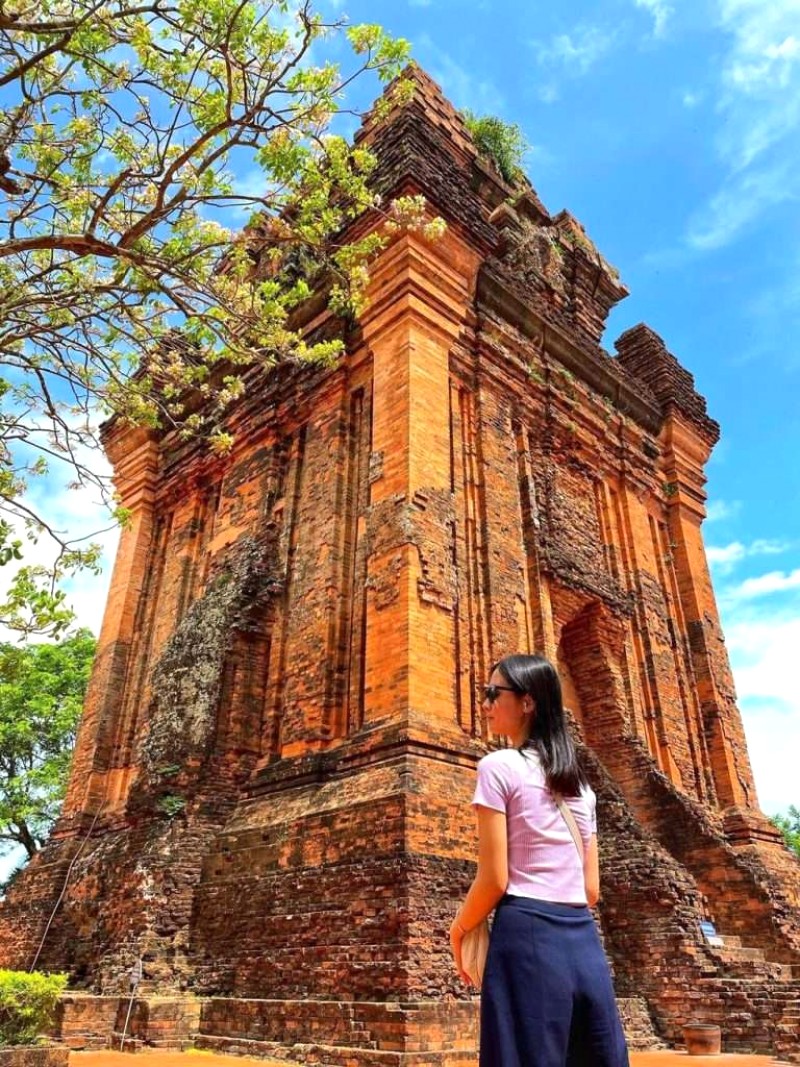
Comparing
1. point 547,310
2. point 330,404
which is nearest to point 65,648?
point 330,404

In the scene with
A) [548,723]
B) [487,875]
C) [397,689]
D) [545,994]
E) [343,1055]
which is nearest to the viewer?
[545,994]

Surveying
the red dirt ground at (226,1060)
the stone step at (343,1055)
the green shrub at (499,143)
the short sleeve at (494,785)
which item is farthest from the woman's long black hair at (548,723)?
the green shrub at (499,143)

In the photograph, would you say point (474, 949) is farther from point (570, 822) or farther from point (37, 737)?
point (37, 737)

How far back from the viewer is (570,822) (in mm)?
2018

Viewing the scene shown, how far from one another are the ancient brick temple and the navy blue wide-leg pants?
14.9ft

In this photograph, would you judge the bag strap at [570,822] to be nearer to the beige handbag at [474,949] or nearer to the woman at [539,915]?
the woman at [539,915]

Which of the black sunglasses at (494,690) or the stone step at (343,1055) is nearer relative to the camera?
the black sunglasses at (494,690)

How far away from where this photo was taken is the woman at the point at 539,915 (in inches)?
68.8

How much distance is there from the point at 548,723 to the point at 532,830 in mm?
302

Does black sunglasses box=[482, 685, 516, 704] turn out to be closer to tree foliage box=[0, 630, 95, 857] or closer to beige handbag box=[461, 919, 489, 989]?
beige handbag box=[461, 919, 489, 989]

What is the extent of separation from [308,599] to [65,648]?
14220 mm

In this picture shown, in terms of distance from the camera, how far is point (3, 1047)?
4855 millimetres

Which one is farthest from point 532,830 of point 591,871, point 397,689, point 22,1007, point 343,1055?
point 397,689

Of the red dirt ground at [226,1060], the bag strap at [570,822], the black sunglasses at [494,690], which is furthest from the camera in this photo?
the red dirt ground at [226,1060]
